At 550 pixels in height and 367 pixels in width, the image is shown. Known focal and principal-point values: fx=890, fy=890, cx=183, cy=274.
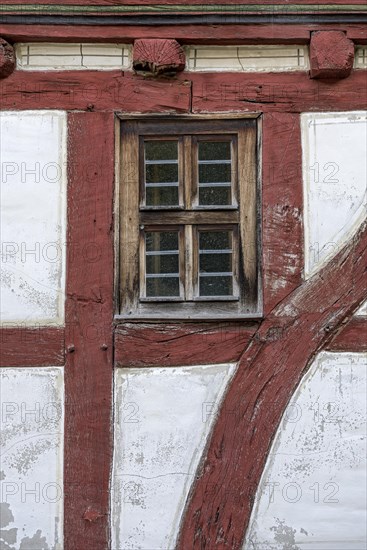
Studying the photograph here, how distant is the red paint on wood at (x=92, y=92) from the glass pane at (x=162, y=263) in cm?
75

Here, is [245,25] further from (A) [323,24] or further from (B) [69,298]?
(B) [69,298]

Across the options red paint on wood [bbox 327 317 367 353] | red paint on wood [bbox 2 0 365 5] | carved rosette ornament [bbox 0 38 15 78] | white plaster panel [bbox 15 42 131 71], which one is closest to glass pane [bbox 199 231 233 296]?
red paint on wood [bbox 327 317 367 353]

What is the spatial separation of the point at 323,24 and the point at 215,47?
564 mm

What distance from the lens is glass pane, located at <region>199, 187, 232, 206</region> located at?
15.1 feet

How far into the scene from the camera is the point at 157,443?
14.3 feet

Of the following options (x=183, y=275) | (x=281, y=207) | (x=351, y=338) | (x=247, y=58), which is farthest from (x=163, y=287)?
(x=247, y=58)

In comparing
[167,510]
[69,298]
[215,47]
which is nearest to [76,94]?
[215,47]

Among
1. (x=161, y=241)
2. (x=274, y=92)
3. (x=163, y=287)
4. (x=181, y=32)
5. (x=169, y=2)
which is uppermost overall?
(x=169, y=2)

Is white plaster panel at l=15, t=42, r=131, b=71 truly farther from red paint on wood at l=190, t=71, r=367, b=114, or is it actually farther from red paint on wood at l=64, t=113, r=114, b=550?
red paint on wood at l=190, t=71, r=367, b=114

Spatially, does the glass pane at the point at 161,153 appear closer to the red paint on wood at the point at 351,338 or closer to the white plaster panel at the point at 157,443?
the white plaster panel at the point at 157,443

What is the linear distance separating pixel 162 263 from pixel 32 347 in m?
0.79

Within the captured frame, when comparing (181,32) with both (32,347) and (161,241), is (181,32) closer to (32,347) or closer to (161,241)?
(161,241)

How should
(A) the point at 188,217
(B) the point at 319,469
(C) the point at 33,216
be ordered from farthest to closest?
(A) the point at 188,217
(C) the point at 33,216
(B) the point at 319,469

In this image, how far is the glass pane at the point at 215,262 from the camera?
459cm
